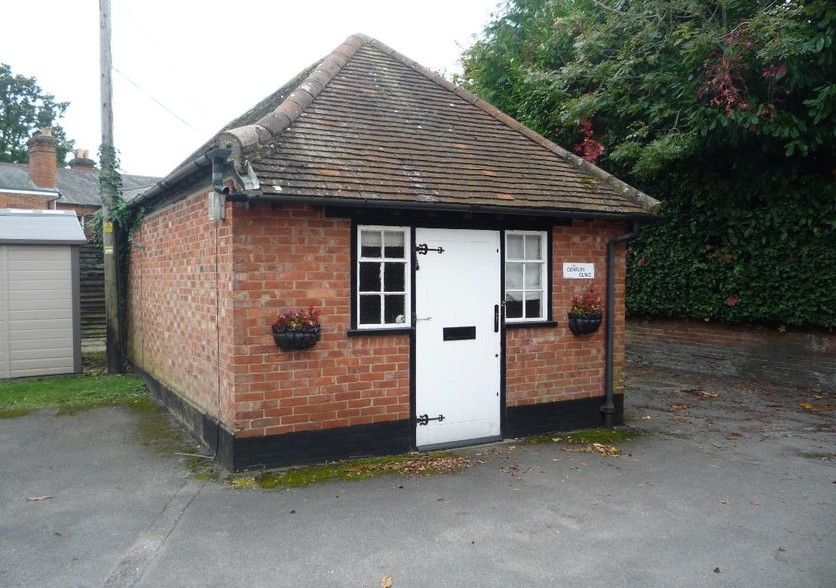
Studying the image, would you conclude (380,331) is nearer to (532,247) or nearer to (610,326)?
(532,247)

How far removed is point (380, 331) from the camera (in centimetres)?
640

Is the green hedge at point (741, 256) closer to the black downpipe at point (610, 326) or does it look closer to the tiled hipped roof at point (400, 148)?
the tiled hipped roof at point (400, 148)

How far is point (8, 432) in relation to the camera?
7.48 metres

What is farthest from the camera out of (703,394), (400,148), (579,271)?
(703,394)

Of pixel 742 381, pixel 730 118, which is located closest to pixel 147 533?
pixel 730 118

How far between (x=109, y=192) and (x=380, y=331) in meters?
7.47

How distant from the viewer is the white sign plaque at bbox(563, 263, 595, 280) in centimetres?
752

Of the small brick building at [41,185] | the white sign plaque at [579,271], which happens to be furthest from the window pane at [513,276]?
the small brick building at [41,185]

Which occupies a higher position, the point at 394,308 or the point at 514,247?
the point at 514,247

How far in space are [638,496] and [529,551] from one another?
1611 millimetres

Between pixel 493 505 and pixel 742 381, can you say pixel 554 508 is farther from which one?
pixel 742 381

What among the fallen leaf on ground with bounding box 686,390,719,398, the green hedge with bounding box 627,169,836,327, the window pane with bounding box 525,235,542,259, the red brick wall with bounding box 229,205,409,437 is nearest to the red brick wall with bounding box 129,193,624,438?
the red brick wall with bounding box 229,205,409,437

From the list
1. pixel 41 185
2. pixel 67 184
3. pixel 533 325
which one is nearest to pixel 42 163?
pixel 41 185

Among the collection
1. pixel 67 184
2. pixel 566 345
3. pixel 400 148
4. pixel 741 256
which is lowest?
pixel 566 345
